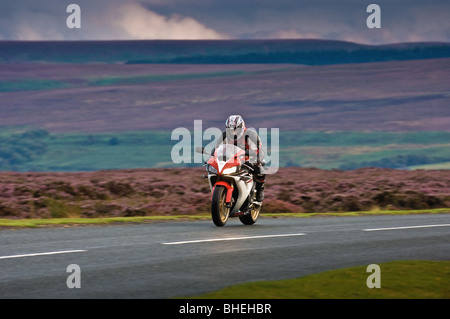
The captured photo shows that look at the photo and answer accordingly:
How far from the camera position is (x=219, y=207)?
667 inches

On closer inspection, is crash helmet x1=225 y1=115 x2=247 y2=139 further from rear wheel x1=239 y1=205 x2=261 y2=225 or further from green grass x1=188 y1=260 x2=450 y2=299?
green grass x1=188 y1=260 x2=450 y2=299

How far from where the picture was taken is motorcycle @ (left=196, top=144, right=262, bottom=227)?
16.8m

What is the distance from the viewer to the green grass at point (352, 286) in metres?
9.54

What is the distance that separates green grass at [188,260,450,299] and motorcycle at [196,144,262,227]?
563 cm

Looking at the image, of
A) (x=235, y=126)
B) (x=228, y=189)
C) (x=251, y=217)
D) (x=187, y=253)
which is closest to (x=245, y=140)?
(x=235, y=126)

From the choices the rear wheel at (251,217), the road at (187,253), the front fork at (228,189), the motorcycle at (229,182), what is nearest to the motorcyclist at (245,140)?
the motorcycle at (229,182)

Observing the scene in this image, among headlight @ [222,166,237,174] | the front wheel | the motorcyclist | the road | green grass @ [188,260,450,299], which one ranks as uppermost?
the motorcyclist

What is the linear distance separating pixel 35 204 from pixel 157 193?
19.3 feet

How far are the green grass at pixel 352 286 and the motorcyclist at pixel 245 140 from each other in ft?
21.1

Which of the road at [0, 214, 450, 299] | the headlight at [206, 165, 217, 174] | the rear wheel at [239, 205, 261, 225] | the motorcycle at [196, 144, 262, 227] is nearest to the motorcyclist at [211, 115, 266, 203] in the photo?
the motorcycle at [196, 144, 262, 227]

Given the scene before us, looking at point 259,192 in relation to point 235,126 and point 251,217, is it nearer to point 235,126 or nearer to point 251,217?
point 251,217

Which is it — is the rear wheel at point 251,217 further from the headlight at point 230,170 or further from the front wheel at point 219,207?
the headlight at point 230,170

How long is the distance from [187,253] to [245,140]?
16.9 ft
